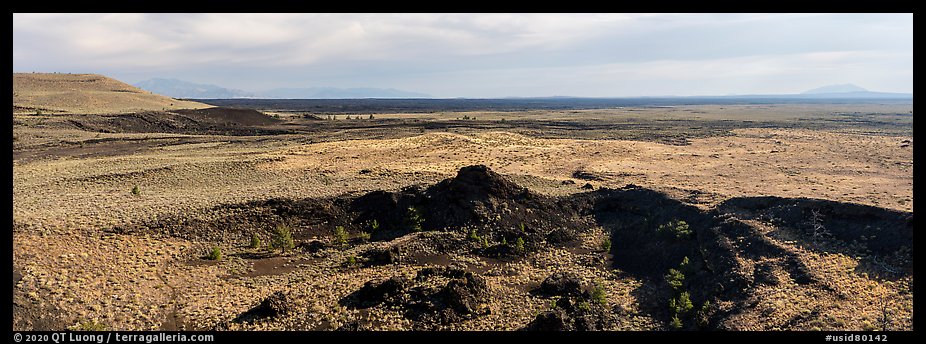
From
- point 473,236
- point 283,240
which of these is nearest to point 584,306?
point 473,236

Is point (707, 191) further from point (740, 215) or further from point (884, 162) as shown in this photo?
point (884, 162)

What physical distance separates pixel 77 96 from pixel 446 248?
88.8m

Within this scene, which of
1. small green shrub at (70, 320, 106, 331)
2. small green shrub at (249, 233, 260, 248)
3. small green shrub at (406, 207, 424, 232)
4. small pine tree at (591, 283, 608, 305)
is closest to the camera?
small green shrub at (70, 320, 106, 331)

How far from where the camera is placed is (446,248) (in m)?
22.8

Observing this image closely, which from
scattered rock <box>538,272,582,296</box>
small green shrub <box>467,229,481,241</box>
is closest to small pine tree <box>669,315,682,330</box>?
scattered rock <box>538,272,582,296</box>

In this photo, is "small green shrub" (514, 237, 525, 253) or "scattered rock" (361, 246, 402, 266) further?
"small green shrub" (514, 237, 525, 253)

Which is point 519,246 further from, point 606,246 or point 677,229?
point 677,229

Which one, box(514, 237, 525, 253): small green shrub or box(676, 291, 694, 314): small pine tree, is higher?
box(514, 237, 525, 253): small green shrub

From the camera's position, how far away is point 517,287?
63.1ft

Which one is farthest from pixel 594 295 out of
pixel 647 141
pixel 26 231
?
pixel 647 141

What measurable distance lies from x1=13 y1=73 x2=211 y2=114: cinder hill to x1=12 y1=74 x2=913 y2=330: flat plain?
1649 inches

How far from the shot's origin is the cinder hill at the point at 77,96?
73.8 m

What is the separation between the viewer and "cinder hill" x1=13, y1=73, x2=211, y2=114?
7375 cm

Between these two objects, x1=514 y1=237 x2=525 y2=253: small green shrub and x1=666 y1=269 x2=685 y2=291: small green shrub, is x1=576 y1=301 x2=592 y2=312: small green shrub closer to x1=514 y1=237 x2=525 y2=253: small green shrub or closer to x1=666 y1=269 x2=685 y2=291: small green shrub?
x1=666 y1=269 x2=685 y2=291: small green shrub
